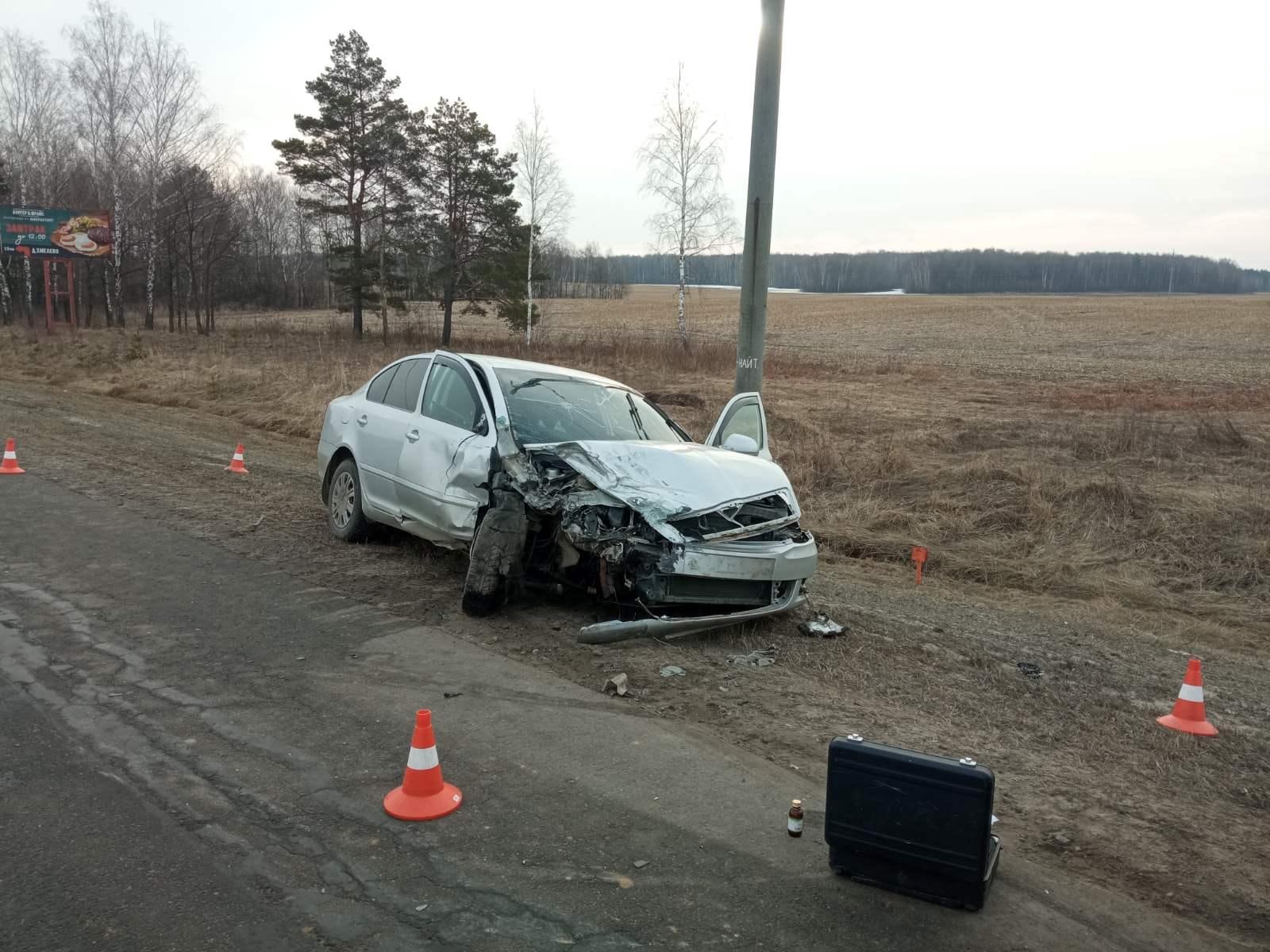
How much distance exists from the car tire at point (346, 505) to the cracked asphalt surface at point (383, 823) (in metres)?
2.10

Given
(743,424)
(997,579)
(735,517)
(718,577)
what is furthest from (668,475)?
(997,579)

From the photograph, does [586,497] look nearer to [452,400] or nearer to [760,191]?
[452,400]

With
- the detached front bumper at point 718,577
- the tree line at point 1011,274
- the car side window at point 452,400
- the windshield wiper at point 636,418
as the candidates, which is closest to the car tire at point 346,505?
the car side window at point 452,400

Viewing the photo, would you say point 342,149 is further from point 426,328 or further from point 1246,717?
point 1246,717

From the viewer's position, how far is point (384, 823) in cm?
356

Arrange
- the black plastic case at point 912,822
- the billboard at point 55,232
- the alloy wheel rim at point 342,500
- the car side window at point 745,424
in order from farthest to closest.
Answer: the billboard at point 55,232, the alloy wheel rim at point 342,500, the car side window at point 745,424, the black plastic case at point 912,822

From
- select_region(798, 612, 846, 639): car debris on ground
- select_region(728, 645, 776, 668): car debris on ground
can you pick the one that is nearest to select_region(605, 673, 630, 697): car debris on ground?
select_region(728, 645, 776, 668): car debris on ground

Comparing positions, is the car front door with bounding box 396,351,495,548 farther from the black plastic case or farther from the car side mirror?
the black plastic case

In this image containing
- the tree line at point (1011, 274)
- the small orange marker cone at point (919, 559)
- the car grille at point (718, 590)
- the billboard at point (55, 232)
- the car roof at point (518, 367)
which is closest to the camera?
the car grille at point (718, 590)

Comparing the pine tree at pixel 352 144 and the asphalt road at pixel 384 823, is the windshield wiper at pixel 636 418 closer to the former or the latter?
the asphalt road at pixel 384 823

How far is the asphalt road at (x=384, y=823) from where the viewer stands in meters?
2.97

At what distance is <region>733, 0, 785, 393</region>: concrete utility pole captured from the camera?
27.9 ft

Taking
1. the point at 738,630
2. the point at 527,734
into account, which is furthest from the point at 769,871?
the point at 738,630

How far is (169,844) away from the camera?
3322 mm
